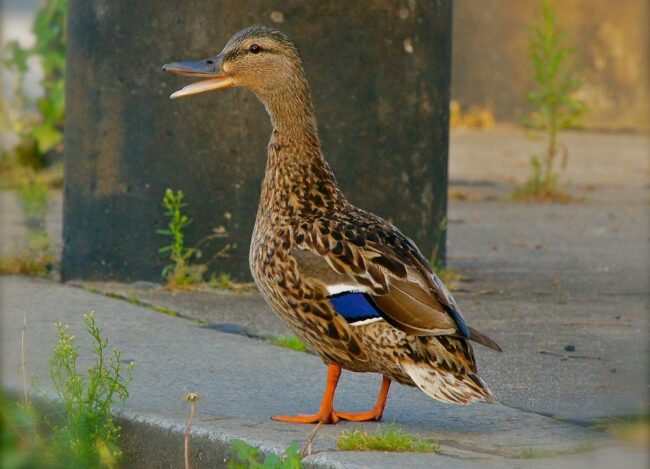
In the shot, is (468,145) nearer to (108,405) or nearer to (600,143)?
(600,143)

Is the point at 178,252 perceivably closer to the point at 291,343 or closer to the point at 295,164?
the point at 291,343

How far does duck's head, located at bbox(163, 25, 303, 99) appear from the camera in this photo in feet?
16.4

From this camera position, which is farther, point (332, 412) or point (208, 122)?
point (208, 122)

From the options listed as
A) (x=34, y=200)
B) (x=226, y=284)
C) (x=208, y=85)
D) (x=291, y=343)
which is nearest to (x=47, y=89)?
(x=34, y=200)

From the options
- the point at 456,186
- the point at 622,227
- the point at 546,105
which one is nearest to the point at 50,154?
the point at 456,186

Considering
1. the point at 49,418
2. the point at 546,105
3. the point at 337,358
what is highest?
the point at 546,105

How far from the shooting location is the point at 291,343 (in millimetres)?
5695

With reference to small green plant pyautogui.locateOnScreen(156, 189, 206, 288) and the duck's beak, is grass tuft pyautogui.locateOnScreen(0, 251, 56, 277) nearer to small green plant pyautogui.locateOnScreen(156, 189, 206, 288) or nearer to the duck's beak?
small green plant pyautogui.locateOnScreen(156, 189, 206, 288)

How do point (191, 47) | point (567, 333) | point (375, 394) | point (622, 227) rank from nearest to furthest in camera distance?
point (375, 394) → point (567, 333) → point (191, 47) → point (622, 227)

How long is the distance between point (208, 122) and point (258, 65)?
1.83 m

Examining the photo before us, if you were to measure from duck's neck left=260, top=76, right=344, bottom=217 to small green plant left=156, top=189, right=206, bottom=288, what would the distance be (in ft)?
5.77

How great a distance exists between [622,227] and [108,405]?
18.3 ft

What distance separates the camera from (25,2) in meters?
20.4

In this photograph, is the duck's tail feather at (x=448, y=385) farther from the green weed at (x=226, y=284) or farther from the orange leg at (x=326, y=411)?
the green weed at (x=226, y=284)
